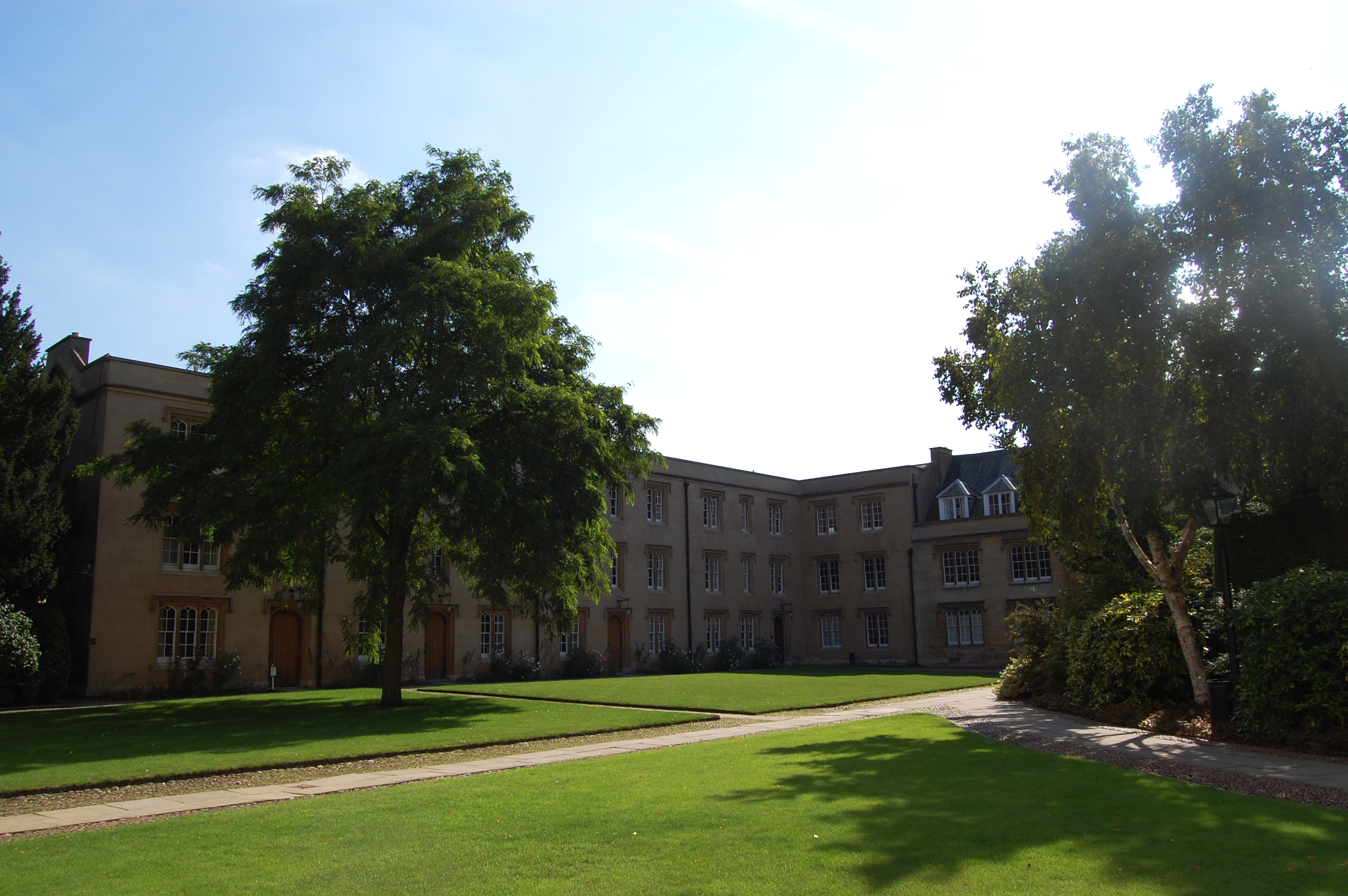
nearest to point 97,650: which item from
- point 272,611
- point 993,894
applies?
point 272,611

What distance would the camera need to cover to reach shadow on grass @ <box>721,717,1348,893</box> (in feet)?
20.8

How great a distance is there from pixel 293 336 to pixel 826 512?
3400cm

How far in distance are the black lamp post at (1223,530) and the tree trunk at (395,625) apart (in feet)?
52.6

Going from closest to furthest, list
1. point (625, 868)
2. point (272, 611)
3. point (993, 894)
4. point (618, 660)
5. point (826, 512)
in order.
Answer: point (993, 894) → point (625, 868) → point (272, 611) → point (618, 660) → point (826, 512)

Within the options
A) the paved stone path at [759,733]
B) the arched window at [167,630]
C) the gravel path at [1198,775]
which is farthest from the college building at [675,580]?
the gravel path at [1198,775]

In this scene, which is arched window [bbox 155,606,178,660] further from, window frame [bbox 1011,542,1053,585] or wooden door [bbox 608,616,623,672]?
window frame [bbox 1011,542,1053,585]

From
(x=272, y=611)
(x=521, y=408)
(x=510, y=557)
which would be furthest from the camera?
(x=272, y=611)

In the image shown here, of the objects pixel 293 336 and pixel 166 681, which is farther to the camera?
pixel 166 681

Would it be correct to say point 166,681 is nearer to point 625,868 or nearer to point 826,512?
point 625,868

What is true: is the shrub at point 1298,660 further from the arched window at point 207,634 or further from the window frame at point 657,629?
the window frame at point 657,629

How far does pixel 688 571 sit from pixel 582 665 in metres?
8.81

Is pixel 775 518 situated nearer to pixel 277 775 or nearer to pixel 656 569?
pixel 656 569

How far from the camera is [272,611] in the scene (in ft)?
101

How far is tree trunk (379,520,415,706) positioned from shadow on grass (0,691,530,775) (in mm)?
456
